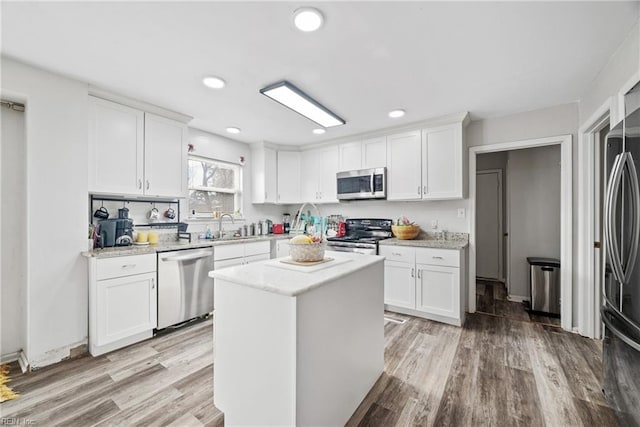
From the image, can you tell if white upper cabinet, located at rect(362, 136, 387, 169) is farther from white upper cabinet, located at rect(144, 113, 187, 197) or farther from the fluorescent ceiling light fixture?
white upper cabinet, located at rect(144, 113, 187, 197)

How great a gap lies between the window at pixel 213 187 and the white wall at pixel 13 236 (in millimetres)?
1605

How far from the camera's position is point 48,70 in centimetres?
214

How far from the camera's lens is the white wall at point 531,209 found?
3652 mm

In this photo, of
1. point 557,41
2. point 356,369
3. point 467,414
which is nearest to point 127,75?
→ point 356,369

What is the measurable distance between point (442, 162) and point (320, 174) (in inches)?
73.1

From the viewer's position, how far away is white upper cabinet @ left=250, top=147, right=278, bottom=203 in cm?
430

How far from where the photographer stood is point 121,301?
2416 millimetres

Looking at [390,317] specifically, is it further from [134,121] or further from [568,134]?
[134,121]

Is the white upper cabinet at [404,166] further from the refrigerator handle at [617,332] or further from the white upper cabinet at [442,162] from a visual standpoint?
the refrigerator handle at [617,332]

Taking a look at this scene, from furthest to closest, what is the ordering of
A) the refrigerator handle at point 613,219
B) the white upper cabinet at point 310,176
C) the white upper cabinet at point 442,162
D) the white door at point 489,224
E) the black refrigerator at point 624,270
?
1. the white door at point 489,224
2. the white upper cabinet at point 310,176
3. the white upper cabinet at point 442,162
4. the refrigerator handle at point 613,219
5. the black refrigerator at point 624,270

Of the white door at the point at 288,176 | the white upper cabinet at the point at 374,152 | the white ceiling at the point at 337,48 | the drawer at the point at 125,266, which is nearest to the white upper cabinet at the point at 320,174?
the white door at the point at 288,176

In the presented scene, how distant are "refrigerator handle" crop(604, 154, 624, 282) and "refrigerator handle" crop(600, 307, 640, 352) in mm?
269

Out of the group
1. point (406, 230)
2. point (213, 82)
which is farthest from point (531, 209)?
point (213, 82)

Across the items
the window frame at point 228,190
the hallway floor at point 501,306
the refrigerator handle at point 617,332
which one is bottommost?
the hallway floor at point 501,306
